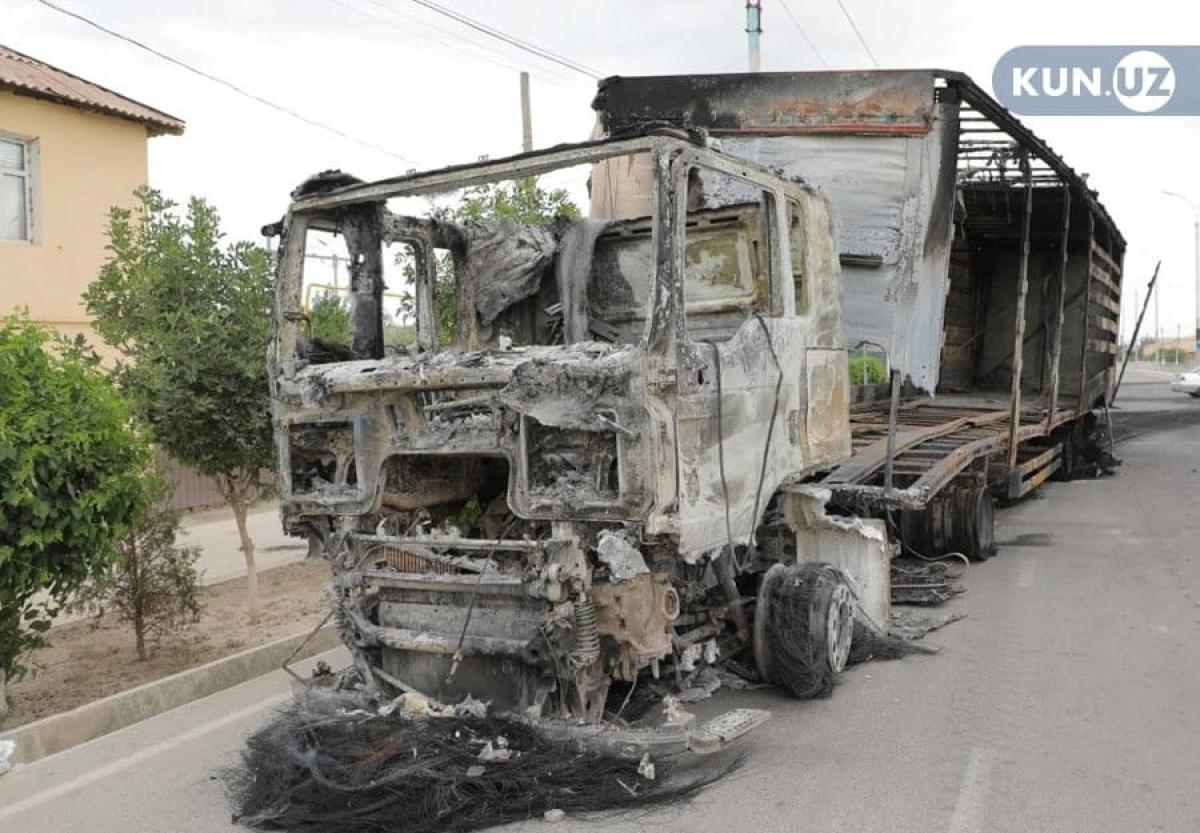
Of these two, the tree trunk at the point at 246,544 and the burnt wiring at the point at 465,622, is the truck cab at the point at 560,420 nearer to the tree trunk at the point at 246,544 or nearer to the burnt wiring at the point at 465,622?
the burnt wiring at the point at 465,622

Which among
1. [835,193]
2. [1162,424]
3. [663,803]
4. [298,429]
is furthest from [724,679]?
[1162,424]

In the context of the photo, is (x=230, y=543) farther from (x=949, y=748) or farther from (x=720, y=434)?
(x=949, y=748)

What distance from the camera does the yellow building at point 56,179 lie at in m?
13.9

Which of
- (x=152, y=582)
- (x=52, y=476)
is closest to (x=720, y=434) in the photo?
(x=52, y=476)

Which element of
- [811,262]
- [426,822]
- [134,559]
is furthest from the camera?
[134,559]

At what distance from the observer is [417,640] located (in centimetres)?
479

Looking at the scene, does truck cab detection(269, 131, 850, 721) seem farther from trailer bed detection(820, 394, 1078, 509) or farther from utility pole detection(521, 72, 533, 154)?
utility pole detection(521, 72, 533, 154)

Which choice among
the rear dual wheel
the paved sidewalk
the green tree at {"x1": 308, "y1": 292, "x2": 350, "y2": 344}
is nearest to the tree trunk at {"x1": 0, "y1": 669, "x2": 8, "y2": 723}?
the green tree at {"x1": 308, "y1": 292, "x2": 350, "y2": 344}

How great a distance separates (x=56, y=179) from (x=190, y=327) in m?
8.76

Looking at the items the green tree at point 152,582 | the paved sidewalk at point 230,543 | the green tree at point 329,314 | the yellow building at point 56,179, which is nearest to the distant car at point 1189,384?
the paved sidewalk at point 230,543

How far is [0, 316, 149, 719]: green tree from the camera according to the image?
557 cm

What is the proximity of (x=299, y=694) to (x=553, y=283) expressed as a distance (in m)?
2.70

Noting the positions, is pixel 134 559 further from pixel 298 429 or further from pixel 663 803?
pixel 663 803

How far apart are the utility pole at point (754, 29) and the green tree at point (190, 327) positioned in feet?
43.8
